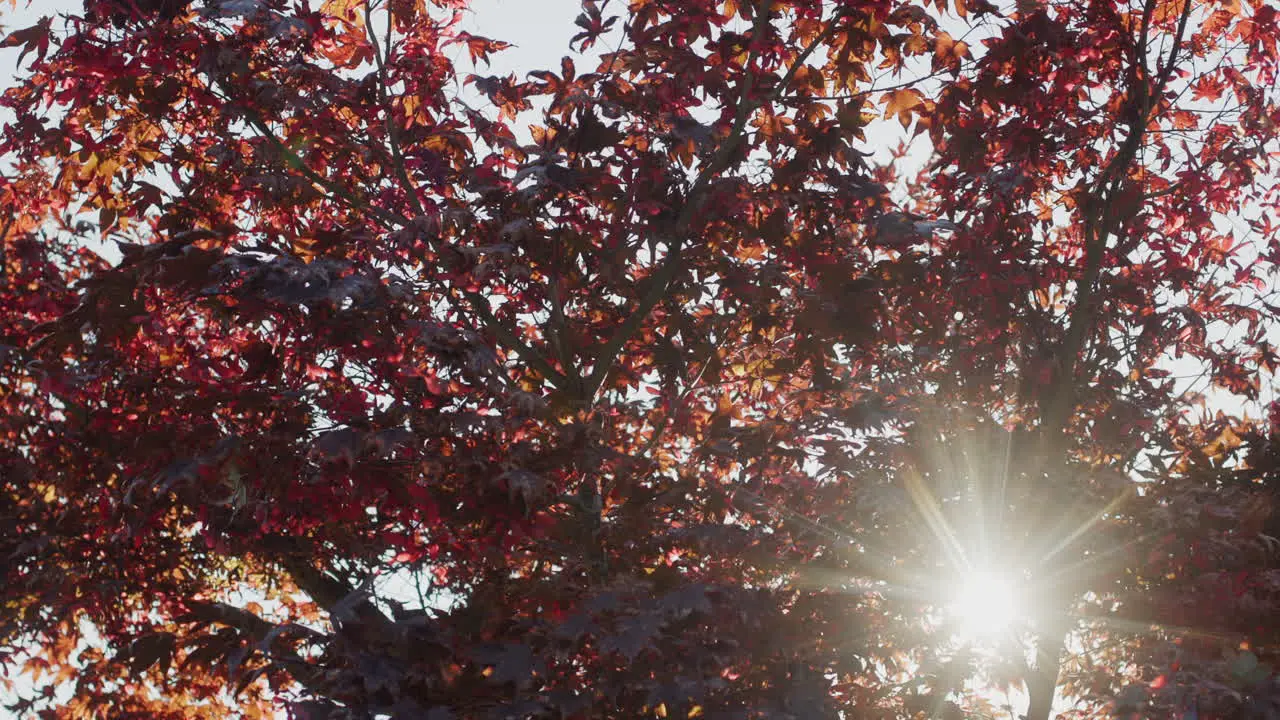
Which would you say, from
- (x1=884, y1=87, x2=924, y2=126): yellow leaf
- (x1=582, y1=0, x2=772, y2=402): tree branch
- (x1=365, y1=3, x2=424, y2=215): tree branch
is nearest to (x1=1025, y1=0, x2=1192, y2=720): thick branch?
(x1=884, y1=87, x2=924, y2=126): yellow leaf

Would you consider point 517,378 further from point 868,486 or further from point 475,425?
point 868,486

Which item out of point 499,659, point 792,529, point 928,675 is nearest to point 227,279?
point 499,659

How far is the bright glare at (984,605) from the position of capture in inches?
209

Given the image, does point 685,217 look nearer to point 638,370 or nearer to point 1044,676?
point 638,370

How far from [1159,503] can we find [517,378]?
11.5 feet

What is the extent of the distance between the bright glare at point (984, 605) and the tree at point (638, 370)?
0.28ft

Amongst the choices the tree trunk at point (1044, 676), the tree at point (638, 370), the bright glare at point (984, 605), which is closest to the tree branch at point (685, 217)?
the tree at point (638, 370)

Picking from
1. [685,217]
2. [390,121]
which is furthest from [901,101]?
[390,121]

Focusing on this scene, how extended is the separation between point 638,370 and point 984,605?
2.28 metres

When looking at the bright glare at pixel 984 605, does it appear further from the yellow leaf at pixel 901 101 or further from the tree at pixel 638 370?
the yellow leaf at pixel 901 101

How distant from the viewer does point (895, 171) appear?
7746mm

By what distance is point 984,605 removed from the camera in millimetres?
5551

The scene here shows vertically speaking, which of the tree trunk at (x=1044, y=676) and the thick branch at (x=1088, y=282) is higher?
the thick branch at (x=1088, y=282)

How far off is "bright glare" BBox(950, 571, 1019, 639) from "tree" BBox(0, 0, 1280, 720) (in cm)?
9
